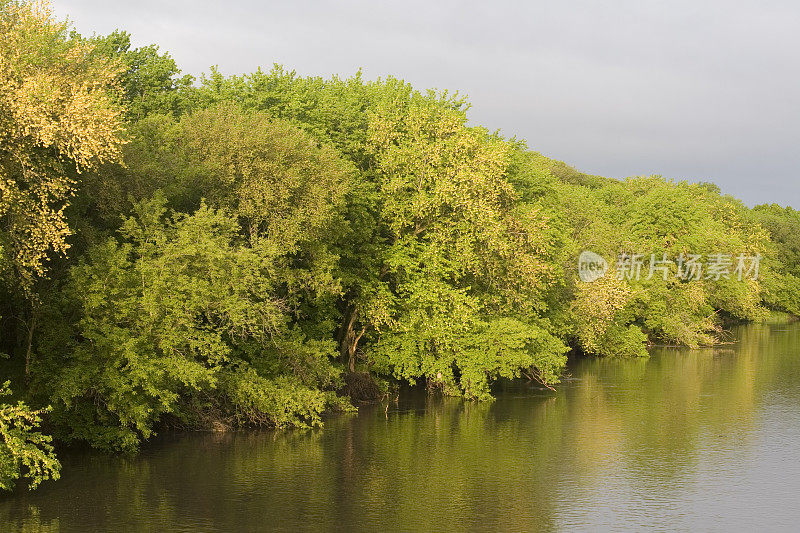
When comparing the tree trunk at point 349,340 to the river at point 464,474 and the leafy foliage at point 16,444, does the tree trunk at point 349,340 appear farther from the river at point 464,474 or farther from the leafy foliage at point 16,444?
the leafy foliage at point 16,444

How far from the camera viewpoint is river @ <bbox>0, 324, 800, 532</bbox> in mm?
23531

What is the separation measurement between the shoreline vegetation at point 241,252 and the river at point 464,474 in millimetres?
1584

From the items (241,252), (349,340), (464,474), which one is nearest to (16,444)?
(241,252)

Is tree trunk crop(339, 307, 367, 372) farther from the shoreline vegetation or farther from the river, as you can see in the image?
the river


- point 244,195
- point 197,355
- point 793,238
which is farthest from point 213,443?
point 793,238

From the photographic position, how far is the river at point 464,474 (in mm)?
23531

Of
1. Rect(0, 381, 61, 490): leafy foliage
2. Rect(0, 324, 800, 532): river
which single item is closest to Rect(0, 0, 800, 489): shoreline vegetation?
Rect(0, 381, 61, 490): leafy foliage

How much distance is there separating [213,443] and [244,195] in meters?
9.79

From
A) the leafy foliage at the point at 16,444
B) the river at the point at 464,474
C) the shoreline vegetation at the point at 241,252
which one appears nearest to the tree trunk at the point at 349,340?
the shoreline vegetation at the point at 241,252

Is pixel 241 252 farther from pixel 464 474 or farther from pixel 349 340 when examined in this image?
pixel 349 340

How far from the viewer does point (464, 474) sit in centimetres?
2838

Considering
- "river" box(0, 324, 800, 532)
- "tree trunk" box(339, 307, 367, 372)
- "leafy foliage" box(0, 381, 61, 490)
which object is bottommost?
"river" box(0, 324, 800, 532)

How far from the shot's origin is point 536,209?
4256 centimetres

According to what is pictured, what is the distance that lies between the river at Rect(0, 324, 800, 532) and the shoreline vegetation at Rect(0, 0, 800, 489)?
5.20 feet
